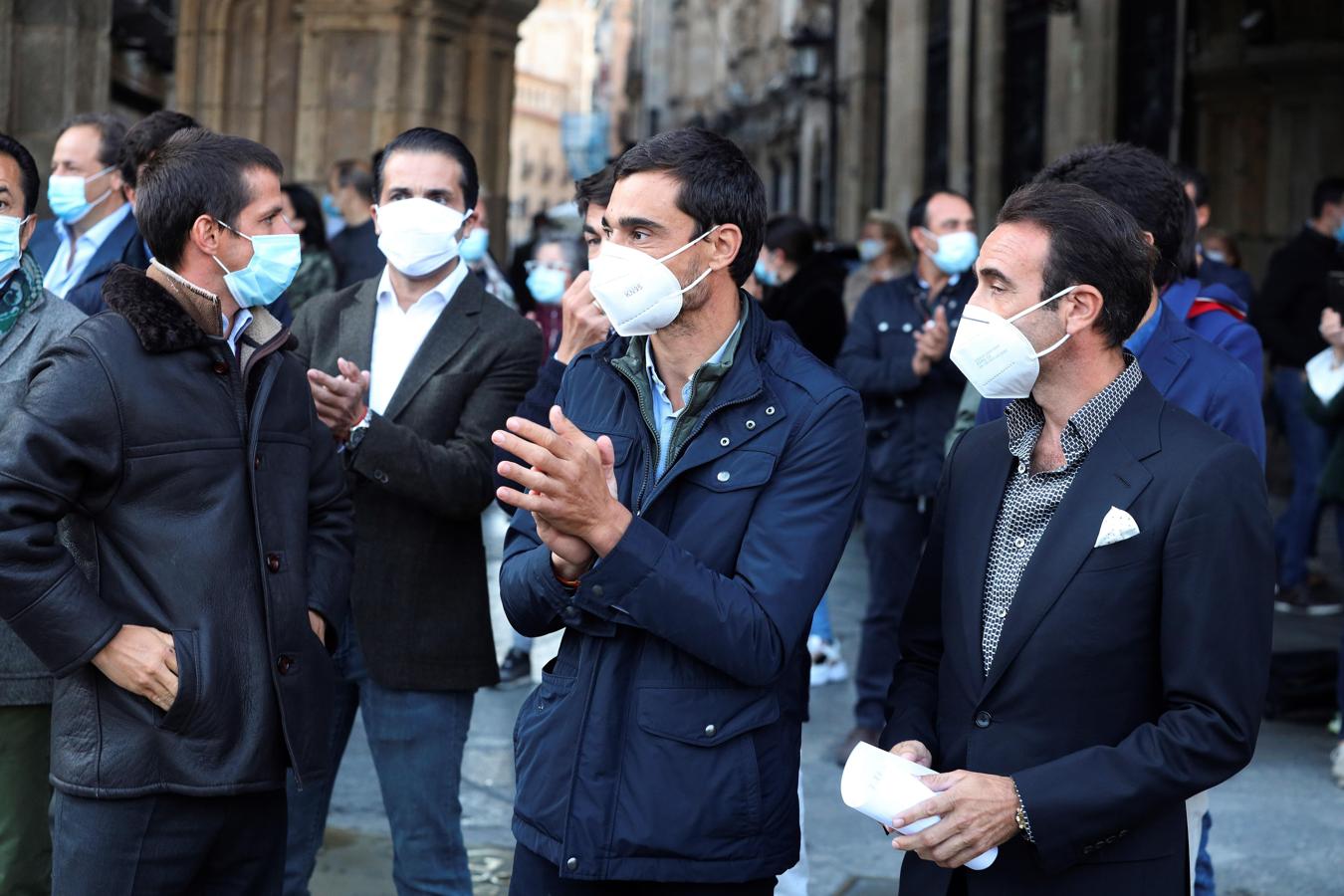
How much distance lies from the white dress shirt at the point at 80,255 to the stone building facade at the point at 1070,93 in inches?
465

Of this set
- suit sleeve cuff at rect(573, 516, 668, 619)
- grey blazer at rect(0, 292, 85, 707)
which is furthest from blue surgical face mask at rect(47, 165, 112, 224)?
suit sleeve cuff at rect(573, 516, 668, 619)

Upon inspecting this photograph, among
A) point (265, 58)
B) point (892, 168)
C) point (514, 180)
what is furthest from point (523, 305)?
point (514, 180)

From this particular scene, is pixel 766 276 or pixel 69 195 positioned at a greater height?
pixel 69 195

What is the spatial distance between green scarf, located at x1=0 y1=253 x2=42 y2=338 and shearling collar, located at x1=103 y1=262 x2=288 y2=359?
0.61 meters

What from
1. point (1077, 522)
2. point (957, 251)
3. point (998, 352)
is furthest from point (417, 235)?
point (957, 251)

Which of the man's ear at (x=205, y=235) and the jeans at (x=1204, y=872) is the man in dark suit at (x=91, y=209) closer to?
the man's ear at (x=205, y=235)

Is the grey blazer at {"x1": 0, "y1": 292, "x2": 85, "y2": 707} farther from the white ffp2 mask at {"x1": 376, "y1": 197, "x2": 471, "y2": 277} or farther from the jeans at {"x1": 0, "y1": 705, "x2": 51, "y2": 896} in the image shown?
the white ffp2 mask at {"x1": 376, "y1": 197, "x2": 471, "y2": 277}

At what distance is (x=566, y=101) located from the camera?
129375mm

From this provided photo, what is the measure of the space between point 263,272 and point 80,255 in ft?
7.41

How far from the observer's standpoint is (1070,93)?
16.9m

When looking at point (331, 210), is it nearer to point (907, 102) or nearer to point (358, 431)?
point (358, 431)

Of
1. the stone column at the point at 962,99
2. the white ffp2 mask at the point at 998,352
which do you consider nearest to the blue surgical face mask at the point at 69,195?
the white ffp2 mask at the point at 998,352

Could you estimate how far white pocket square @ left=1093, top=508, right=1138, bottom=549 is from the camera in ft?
9.05

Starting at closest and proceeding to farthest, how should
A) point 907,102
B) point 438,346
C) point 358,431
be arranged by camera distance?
point 358,431 → point 438,346 → point 907,102
